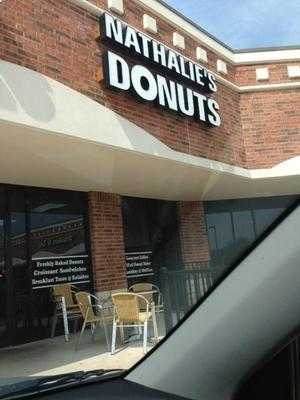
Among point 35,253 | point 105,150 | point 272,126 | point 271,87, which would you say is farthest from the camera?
point 35,253

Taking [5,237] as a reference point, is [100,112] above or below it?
above

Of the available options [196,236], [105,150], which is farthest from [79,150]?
[196,236]

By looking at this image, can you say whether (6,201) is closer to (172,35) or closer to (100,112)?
(100,112)

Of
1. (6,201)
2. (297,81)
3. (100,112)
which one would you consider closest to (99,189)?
(6,201)

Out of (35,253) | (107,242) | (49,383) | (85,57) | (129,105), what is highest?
(85,57)

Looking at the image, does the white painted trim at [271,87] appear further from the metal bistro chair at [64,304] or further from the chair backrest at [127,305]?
the metal bistro chair at [64,304]

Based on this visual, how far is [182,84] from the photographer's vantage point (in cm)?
995

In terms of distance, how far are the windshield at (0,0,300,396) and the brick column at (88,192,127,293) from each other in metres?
0.03

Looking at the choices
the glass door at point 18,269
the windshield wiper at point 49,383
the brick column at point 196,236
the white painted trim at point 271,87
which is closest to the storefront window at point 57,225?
the glass door at point 18,269

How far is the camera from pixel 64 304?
9.27m

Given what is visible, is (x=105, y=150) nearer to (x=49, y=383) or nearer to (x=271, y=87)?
(x=271, y=87)

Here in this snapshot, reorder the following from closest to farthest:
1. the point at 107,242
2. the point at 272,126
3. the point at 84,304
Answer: the point at 272,126 < the point at 84,304 < the point at 107,242

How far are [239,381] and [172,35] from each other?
9394mm

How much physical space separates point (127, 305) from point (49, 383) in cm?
541
